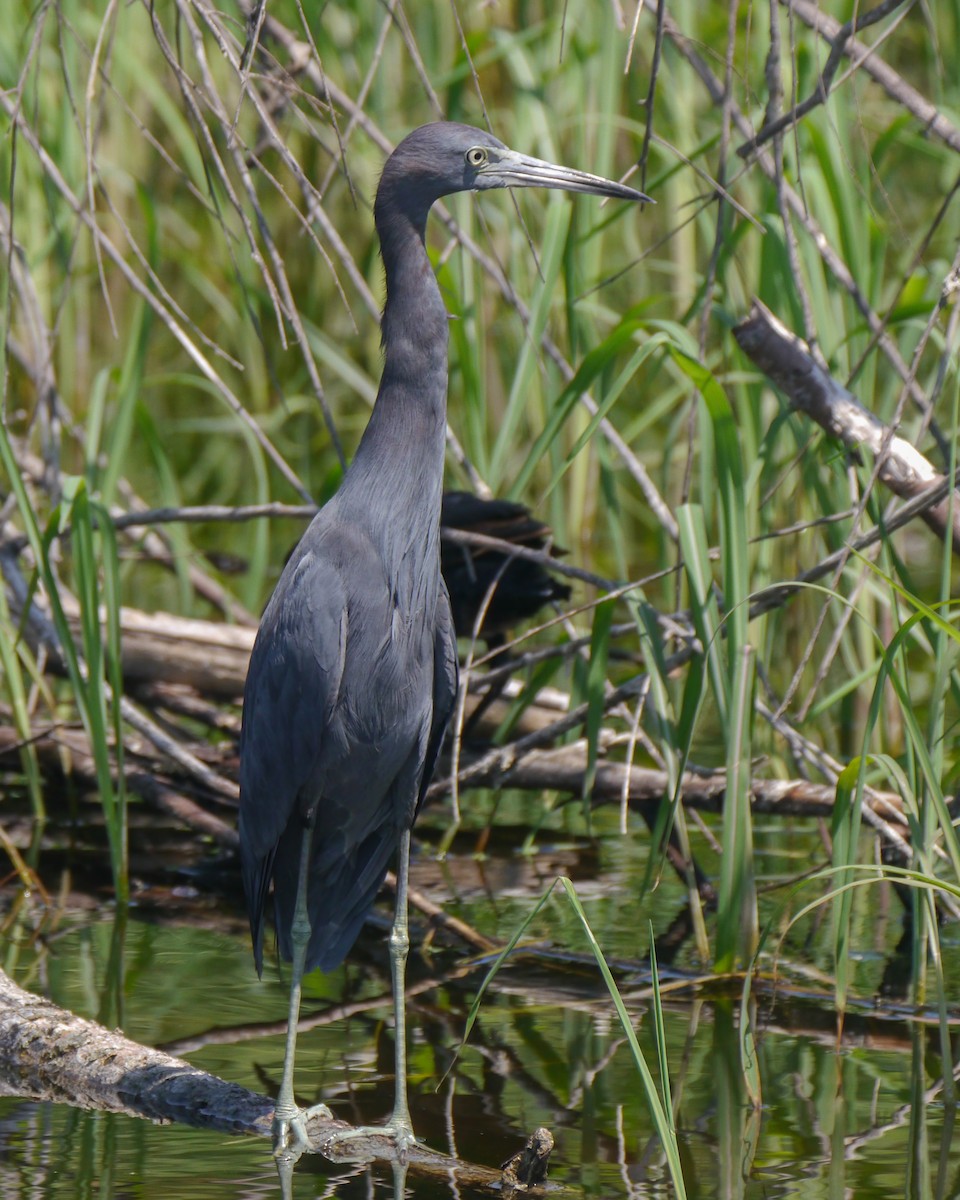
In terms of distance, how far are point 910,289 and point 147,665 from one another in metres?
2.54

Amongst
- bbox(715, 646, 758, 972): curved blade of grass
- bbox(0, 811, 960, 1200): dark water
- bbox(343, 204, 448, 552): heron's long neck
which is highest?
bbox(343, 204, 448, 552): heron's long neck

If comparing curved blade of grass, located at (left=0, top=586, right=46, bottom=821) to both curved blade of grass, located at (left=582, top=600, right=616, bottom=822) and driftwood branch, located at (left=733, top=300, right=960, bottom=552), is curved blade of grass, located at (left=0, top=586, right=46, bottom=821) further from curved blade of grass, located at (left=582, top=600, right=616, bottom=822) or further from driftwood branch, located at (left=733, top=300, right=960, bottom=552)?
driftwood branch, located at (left=733, top=300, right=960, bottom=552)

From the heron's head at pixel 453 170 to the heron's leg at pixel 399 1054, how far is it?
4.44ft

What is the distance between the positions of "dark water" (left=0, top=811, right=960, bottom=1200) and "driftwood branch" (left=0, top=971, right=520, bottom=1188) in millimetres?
68

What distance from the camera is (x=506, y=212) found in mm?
5285

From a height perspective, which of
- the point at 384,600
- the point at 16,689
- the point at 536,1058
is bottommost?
the point at 536,1058

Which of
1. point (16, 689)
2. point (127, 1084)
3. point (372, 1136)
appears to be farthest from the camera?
point (16, 689)

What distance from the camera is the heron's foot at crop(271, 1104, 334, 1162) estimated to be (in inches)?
109

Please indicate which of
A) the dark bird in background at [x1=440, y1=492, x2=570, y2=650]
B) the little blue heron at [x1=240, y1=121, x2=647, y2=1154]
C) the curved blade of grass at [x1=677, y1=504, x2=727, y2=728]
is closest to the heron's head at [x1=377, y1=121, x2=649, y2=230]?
the little blue heron at [x1=240, y1=121, x2=647, y2=1154]

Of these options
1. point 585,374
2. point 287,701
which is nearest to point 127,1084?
point 287,701

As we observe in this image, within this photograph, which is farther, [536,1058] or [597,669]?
[597,669]

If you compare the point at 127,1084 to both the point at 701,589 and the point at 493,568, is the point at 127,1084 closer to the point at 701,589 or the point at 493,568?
the point at 701,589

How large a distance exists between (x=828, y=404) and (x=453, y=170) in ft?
3.40

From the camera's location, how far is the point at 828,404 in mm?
3531
